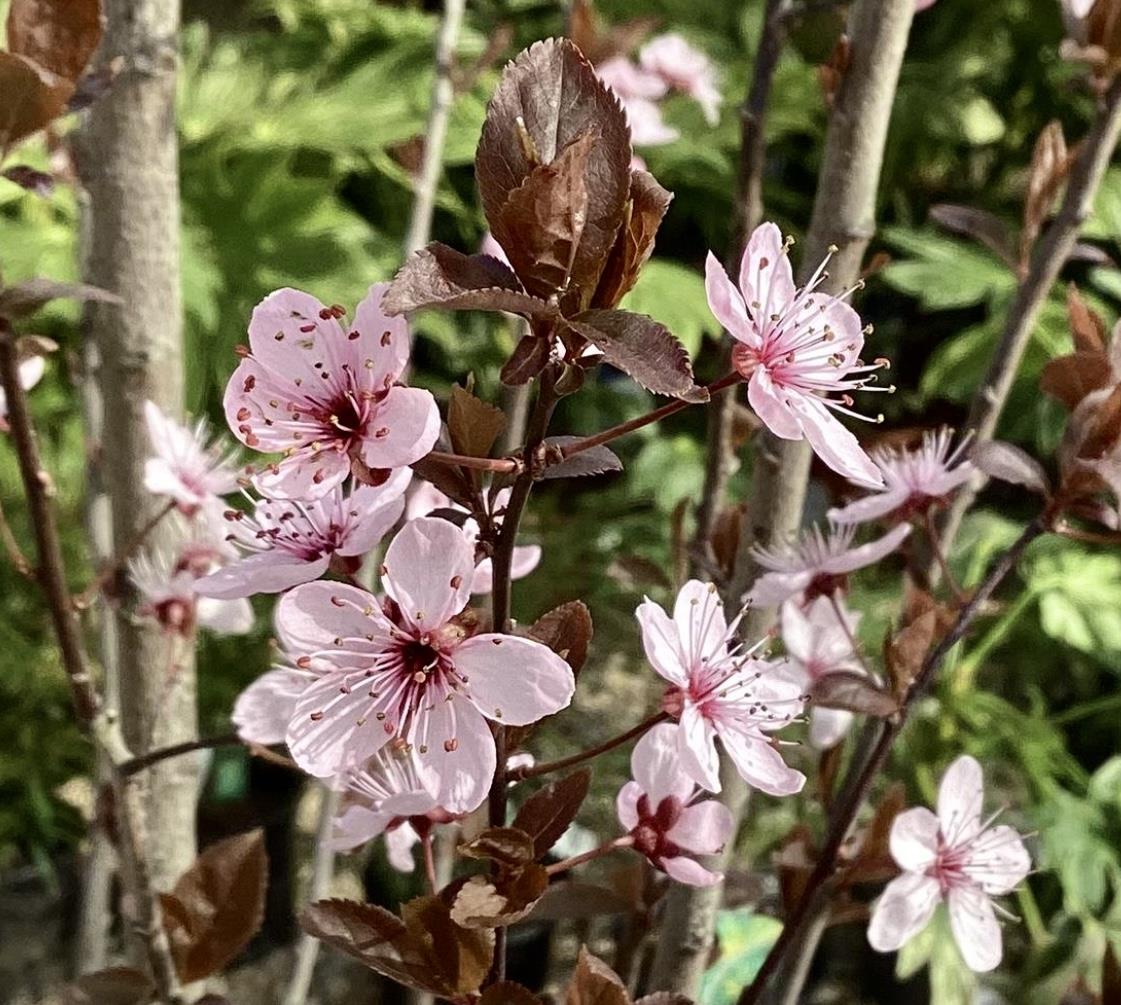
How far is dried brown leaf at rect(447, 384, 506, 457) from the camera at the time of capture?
321 mm

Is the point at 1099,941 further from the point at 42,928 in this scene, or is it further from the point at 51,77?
the point at 42,928

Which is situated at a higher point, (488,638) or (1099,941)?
(488,638)

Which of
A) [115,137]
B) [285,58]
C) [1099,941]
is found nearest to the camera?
[115,137]

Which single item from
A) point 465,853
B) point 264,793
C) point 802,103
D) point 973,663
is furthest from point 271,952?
point 802,103

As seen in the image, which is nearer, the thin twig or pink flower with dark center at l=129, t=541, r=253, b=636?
pink flower with dark center at l=129, t=541, r=253, b=636

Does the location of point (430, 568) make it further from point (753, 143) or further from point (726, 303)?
point (753, 143)

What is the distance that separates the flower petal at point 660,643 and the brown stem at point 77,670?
0.23m

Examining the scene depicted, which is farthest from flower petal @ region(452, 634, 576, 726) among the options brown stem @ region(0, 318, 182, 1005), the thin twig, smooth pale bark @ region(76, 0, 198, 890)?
the thin twig

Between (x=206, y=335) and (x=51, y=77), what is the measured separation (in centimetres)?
133

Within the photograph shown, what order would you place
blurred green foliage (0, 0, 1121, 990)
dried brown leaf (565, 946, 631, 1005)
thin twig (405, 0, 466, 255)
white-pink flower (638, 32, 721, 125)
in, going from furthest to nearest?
blurred green foliage (0, 0, 1121, 990), white-pink flower (638, 32, 721, 125), thin twig (405, 0, 466, 255), dried brown leaf (565, 946, 631, 1005)

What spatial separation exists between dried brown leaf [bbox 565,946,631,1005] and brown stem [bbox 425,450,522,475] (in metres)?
0.16

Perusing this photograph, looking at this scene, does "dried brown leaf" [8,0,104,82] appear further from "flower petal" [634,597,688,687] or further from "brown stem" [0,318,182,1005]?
"flower petal" [634,597,688,687]

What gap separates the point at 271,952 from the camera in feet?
5.02

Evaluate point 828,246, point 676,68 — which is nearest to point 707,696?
point 828,246
